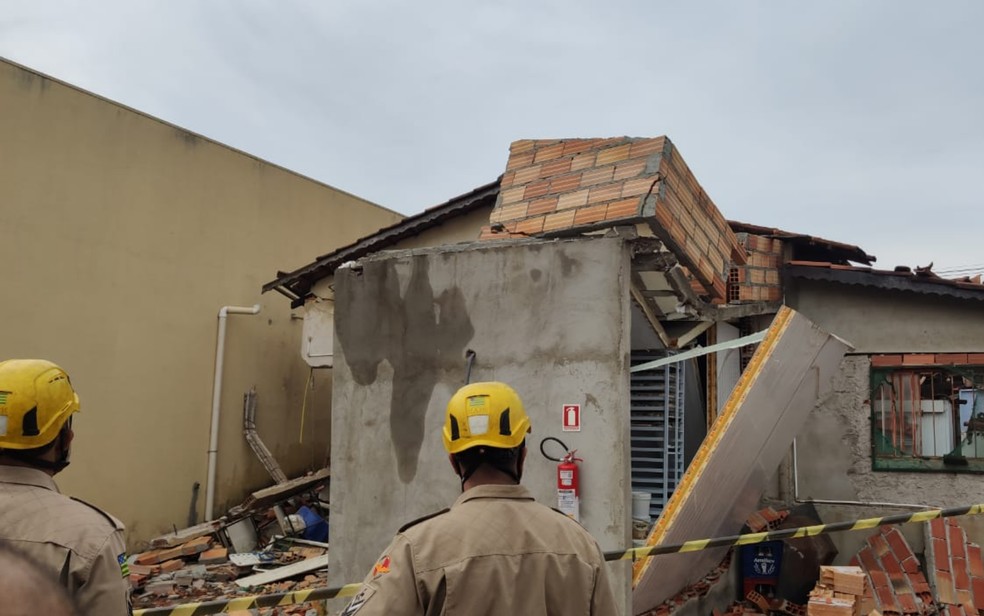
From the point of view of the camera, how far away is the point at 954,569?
7652 mm

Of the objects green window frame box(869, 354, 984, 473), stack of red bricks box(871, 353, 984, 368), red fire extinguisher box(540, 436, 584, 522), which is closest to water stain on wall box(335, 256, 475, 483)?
red fire extinguisher box(540, 436, 584, 522)

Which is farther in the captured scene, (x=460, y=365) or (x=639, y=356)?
(x=639, y=356)

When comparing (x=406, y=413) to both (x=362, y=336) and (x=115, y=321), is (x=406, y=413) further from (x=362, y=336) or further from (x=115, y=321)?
(x=115, y=321)

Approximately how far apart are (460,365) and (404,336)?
24.4 inches

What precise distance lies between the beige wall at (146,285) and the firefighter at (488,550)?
9749mm

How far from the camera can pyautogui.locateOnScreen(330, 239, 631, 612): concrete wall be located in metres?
5.69

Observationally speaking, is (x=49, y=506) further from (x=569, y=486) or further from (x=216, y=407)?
(x=216, y=407)

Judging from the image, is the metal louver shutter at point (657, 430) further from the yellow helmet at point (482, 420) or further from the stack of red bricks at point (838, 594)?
the yellow helmet at point (482, 420)

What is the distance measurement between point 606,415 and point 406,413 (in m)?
1.79

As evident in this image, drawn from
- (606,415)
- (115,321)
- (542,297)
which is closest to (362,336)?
(542,297)

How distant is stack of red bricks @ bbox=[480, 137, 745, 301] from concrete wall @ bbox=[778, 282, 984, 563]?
97.4 inches

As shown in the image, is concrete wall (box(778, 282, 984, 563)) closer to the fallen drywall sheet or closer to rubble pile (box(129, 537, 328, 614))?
the fallen drywall sheet

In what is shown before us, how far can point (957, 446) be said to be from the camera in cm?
814

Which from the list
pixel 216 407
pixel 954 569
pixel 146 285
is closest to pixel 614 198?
pixel 954 569
